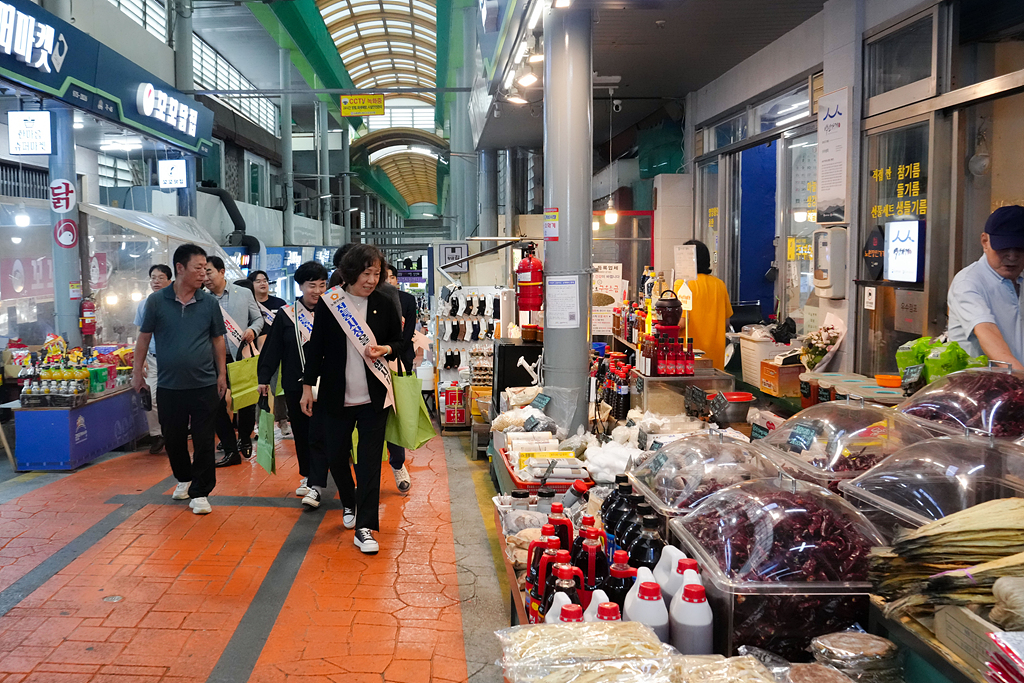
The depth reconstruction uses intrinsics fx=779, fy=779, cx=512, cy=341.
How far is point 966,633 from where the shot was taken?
1.62 m

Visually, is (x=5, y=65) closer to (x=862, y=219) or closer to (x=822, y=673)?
(x=862, y=219)

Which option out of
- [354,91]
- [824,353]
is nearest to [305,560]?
[824,353]

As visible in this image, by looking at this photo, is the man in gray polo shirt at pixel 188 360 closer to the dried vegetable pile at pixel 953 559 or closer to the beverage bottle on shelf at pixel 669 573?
the beverage bottle on shelf at pixel 669 573

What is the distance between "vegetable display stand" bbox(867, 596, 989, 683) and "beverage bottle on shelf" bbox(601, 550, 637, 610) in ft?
2.12

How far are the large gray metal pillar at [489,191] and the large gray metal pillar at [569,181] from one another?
30.2 ft

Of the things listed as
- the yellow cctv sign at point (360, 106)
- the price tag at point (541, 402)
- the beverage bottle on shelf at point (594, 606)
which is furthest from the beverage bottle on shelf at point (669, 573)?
the yellow cctv sign at point (360, 106)

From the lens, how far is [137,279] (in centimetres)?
979

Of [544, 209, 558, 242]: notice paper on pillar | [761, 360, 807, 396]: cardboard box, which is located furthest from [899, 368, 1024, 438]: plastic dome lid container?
[761, 360, 807, 396]: cardboard box

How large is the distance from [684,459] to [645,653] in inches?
50.0

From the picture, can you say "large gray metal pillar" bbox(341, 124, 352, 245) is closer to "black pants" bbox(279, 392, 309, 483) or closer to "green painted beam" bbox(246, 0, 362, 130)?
"green painted beam" bbox(246, 0, 362, 130)

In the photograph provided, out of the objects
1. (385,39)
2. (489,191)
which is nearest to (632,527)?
(489,191)

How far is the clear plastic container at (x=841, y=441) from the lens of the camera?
279 cm

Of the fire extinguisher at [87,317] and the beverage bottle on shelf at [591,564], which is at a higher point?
the fire extinguisher at [87,317]

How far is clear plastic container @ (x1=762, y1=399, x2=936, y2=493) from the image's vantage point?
2.79 m
